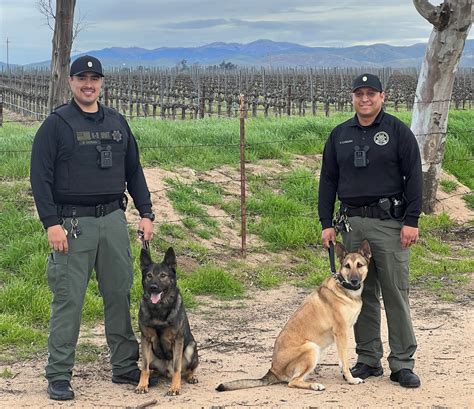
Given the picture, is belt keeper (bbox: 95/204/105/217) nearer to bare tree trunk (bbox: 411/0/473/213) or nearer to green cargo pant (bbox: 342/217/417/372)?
green cargo pant (bbox: 342/217/417/372)

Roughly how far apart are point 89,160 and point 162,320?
1191 mm

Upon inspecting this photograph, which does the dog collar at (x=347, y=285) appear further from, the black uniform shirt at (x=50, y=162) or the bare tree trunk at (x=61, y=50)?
the bare tree trunk at (x=61, y=50)

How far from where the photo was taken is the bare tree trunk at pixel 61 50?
900cm

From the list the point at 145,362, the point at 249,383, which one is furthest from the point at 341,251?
the point at 145,362

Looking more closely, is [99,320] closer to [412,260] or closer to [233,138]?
[412,260]

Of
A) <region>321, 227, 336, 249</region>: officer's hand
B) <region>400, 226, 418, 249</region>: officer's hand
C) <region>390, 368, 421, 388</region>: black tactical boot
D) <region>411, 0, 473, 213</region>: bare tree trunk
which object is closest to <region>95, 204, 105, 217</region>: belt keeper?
<region>321, 227, 336, 249</region>: officer's hand

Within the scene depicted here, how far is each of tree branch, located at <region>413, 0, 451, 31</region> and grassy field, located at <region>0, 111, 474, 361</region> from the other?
2.82 meters

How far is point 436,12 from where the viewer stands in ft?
34.9

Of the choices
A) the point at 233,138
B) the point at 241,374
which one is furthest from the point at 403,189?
the point at 233,138

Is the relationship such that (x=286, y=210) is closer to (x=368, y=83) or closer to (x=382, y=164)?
(x=382, y=164)

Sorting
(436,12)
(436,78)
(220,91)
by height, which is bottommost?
(220,91)

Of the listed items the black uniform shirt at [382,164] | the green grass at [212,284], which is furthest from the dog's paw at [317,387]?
the green grass at [212,284]

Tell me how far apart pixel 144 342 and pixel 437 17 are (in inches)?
288

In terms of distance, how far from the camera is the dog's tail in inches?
205
